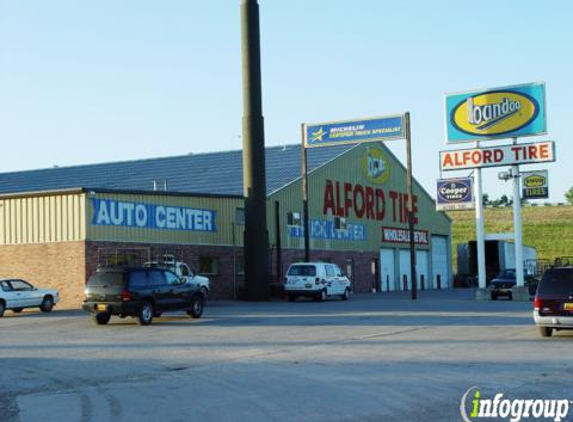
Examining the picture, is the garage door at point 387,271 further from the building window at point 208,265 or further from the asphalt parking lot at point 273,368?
the asphalt parking lot at point 273,368

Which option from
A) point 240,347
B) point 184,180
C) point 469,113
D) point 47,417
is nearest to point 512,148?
point 469,113

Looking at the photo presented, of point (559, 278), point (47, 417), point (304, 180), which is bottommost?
point (47, 417)

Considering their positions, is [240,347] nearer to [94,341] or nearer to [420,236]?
Result: [94,341]

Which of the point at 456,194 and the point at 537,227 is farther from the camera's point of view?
the point at 537,227

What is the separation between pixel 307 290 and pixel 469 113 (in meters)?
11.8

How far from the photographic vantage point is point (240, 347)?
1964 cm

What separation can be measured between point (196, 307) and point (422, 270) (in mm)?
38467

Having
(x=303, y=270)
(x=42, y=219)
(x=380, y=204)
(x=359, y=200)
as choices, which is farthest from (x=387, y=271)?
(x=42, y=219)

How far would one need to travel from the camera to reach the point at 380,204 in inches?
2408

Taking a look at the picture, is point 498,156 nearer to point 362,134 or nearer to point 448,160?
point 448,160

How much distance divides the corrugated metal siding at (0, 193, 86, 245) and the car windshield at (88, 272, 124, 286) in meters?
10.2

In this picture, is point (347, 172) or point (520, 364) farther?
point (347, 172)

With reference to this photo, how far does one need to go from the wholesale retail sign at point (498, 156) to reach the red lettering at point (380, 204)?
16.0m

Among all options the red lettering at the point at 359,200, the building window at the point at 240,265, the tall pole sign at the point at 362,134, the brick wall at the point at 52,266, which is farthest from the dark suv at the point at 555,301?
the red lettering at the point at 359,200
